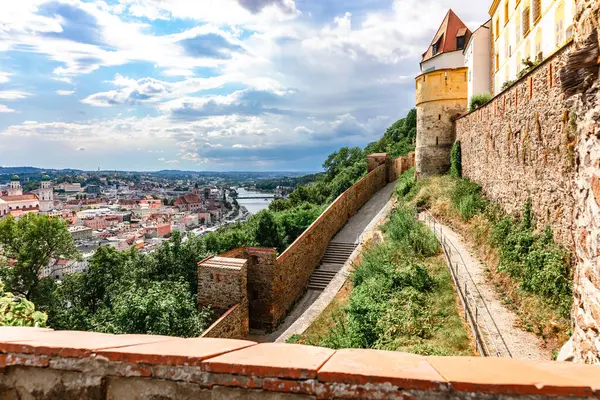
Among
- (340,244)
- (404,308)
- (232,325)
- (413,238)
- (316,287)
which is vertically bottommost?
(316,287)

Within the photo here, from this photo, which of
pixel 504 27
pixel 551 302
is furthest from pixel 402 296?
pixel 504 27

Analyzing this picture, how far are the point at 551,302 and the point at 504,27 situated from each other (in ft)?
67.5

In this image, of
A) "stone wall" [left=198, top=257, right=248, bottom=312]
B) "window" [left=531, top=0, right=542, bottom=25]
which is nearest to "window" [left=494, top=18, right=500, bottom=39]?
"window" [left=531, top=0, right=542, bottom=25]

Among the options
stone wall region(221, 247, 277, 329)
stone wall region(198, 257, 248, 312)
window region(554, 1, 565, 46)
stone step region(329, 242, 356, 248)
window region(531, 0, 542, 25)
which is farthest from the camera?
stone step region(329, 242, 356, 248)

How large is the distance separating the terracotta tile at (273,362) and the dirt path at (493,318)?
16.9 feet

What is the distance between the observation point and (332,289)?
16.1 meters

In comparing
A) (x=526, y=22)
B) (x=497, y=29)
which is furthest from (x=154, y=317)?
(x=497, y=29)

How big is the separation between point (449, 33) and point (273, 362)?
37.6 metres

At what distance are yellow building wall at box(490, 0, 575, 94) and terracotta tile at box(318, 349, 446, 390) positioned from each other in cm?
1304

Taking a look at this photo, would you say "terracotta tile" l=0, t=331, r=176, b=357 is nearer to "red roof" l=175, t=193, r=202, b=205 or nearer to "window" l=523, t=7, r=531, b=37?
"window" l=523, t=7, r=531, b=37

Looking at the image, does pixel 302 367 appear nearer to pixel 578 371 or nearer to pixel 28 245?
pixel 578 371

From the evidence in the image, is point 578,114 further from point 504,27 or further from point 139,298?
point 504,27

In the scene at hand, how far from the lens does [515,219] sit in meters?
9.86

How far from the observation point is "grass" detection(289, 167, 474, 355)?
23.1 ft
